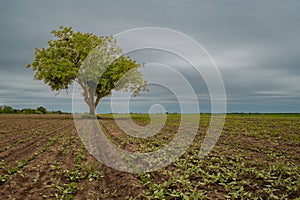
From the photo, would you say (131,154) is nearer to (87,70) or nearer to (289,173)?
(289,173)

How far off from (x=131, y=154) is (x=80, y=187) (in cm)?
374

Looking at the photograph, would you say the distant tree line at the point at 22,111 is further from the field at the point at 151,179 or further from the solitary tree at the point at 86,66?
the field at the point at 151,179

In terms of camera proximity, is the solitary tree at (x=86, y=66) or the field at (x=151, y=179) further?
the solitary tree at (x=86, y=66)

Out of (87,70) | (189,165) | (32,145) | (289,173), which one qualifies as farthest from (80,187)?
(87,70)

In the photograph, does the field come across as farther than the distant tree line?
No

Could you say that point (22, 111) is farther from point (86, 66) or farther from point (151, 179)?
point (151, 179)

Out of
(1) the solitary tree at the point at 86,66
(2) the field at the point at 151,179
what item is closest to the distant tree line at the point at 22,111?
(1) the solitary tree at the point at 86,66

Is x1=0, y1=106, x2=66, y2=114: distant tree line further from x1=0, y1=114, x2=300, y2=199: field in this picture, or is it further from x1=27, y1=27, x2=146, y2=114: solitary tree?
x1=0, y1=114, x2=300, y2=199: field

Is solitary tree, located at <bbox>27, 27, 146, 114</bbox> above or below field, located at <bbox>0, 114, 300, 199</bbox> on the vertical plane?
above

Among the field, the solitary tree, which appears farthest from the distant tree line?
the field

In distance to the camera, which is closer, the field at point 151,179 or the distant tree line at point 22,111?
the field at point 151,179

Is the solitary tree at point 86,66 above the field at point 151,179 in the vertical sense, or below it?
above

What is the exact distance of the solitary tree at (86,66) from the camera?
3881 centimetres

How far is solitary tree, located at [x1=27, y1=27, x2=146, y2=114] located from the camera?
127ft
